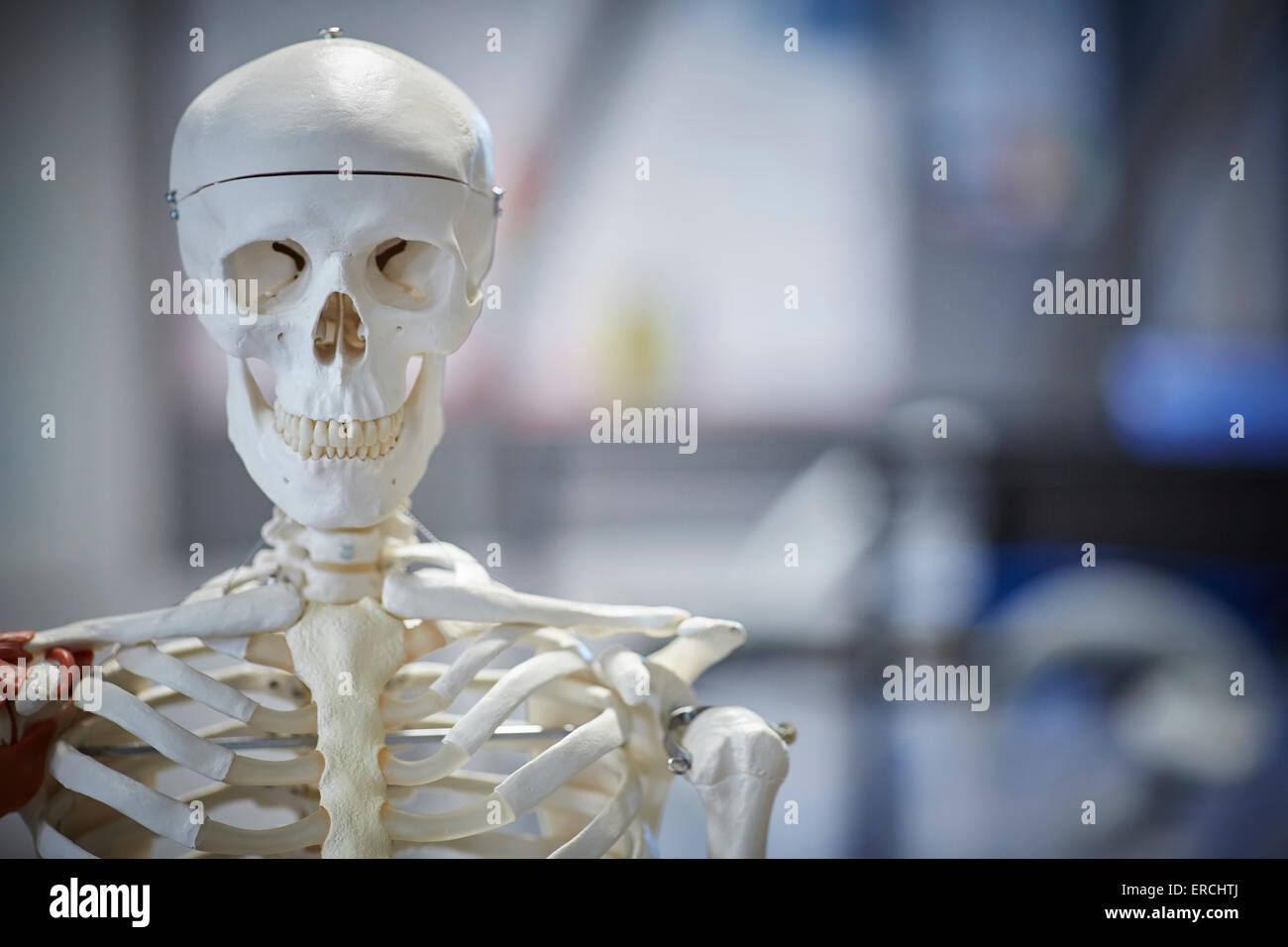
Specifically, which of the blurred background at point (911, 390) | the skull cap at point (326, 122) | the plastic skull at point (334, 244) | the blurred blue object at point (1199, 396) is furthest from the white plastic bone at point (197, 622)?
the blurred blue object at point (1199, 396)

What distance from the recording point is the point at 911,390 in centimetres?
249

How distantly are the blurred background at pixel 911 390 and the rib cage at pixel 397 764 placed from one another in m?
0.77

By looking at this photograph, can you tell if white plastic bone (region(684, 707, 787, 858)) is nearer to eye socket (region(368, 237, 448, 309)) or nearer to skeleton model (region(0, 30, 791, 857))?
skeleton model (region(0, 30, 791, 857))

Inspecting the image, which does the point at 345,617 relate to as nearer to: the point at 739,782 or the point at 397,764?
the point at 397,764

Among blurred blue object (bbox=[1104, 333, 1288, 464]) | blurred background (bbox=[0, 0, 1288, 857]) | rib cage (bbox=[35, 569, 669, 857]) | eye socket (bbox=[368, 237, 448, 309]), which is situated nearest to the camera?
rib cage (bbox=[35, 569, 669, 857])

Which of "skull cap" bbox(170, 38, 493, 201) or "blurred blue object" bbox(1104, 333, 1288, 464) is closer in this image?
"skull cap" bbox(170, 38, 493, 201)

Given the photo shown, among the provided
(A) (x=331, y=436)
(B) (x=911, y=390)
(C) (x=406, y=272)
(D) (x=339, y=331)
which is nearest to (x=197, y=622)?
(A) (x=331, y=436)

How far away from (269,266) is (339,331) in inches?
5.1

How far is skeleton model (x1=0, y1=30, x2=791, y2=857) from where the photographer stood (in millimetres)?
1314

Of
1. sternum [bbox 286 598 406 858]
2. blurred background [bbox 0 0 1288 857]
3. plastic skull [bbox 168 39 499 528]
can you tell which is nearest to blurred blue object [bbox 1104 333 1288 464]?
blurred background [bbox 0 0 1288 857]

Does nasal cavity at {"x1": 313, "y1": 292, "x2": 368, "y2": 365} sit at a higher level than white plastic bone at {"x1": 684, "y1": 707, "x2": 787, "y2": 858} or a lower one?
higher

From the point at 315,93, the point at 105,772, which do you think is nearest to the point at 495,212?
the point at 315,93

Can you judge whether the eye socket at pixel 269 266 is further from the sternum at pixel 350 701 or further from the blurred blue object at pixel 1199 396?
the blurred blue object at pixel 1199 396
